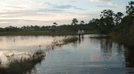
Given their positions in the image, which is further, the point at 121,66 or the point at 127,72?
the point at 121,66

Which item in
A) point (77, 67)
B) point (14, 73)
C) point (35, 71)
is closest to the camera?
point (14, 73)

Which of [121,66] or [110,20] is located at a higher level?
[110,20]

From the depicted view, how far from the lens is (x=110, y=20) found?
322ft

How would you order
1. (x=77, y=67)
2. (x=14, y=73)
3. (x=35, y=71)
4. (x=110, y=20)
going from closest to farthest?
(x=14, y=73) → (x=35, y=71) → (x=77, y=67) → (x=110, y=20)

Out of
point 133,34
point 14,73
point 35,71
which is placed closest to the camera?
point 14,73

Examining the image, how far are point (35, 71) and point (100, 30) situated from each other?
8770 centimetres

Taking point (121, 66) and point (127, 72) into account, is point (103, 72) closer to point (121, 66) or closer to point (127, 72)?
point (127, 72)

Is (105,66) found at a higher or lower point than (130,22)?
lower

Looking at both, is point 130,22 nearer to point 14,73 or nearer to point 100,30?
point 14,73

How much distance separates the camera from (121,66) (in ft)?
55.2

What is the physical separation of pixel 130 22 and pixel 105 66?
24.2 meters

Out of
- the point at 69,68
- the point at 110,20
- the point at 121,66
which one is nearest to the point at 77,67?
the point at 69,68

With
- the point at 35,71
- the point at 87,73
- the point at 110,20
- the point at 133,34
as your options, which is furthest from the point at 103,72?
the point at 110,20

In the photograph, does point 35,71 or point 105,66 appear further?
point 105,66
